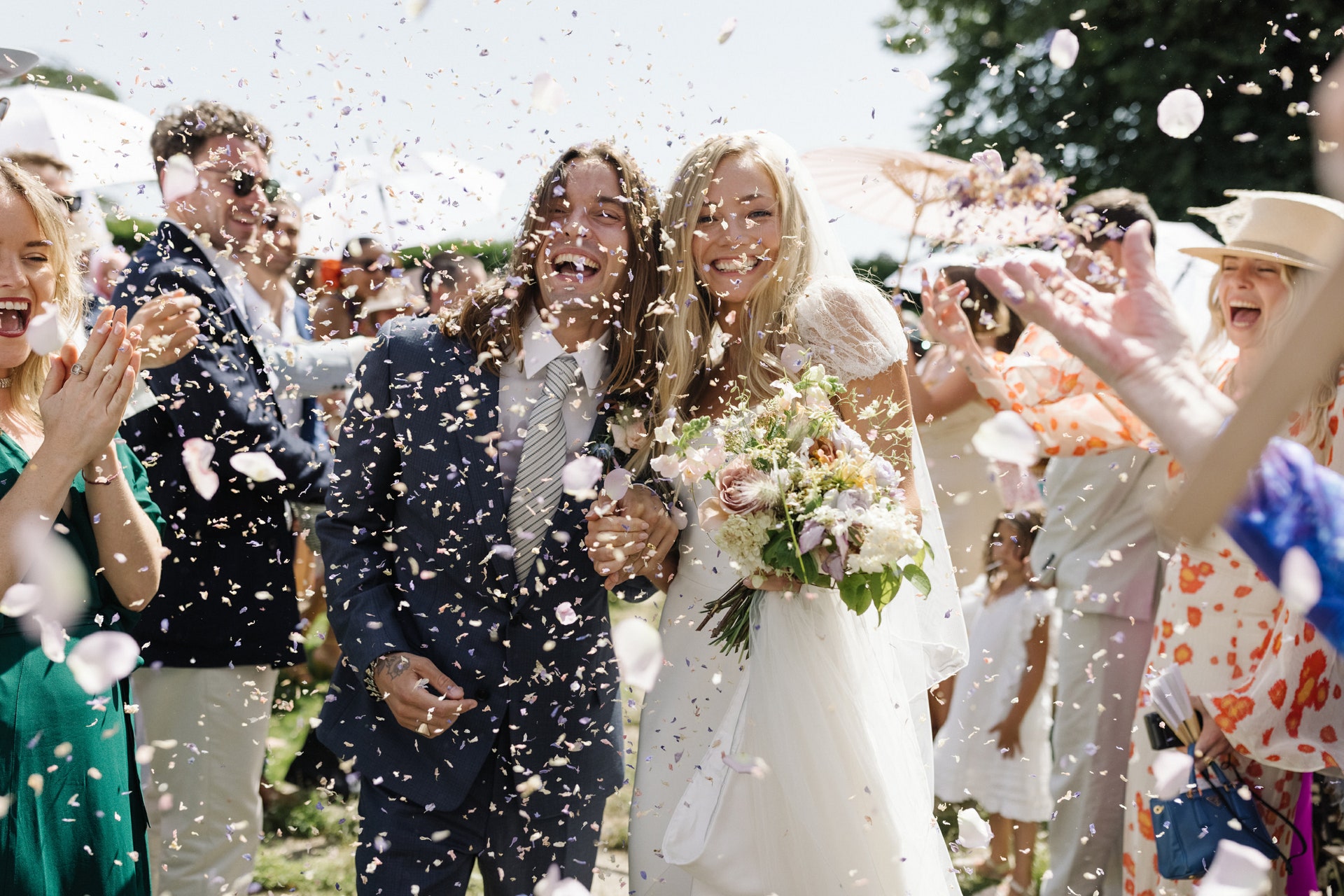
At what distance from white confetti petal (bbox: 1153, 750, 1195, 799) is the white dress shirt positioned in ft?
6.50

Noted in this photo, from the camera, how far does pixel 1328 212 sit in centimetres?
347

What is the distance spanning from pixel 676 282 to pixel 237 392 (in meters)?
1.60

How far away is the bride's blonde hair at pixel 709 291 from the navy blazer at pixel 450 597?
424mm

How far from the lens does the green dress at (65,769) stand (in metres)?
2.58

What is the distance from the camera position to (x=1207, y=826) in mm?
3275

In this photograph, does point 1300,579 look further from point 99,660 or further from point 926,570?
point 99,660

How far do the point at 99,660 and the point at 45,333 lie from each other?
2.63 feet

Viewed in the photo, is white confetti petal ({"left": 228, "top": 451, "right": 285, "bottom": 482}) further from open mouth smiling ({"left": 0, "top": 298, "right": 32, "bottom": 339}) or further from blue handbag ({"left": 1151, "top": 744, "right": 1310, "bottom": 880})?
blue handbag ({"left": 1151, "top": 744, "right": 1310, "bottom": 880})

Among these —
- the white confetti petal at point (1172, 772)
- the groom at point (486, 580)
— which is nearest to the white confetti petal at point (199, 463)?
the groom at point (486, 580)

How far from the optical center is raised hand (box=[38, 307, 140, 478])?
8.32 feet

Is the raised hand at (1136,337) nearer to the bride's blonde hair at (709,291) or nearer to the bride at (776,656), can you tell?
the bride at (776,656)

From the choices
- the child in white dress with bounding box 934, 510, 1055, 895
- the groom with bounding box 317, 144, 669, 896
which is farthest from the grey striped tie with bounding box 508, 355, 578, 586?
the child in white dress with bounding box 934, 510, 1055, 895

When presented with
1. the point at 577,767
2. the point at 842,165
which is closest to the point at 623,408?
the point at 577,767

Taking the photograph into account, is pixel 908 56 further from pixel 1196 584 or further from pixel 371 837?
pixel 371 837
